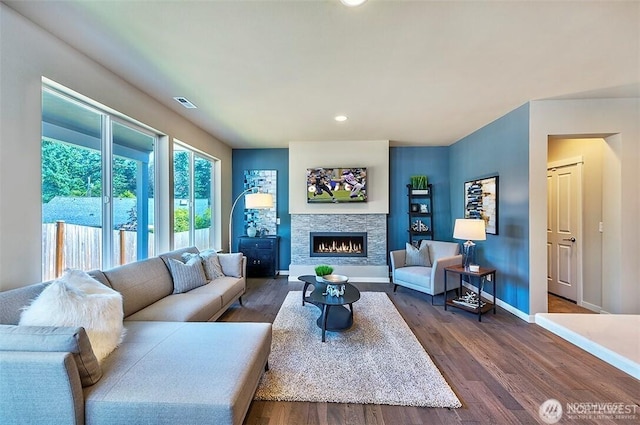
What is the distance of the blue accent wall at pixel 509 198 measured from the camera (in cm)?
325

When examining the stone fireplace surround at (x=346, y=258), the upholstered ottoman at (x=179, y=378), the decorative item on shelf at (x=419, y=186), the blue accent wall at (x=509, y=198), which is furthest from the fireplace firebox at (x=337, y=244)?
the upholstered ottoman at (x=179, y=378)

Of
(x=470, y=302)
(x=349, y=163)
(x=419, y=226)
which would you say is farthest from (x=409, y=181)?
(x=470, y=302)

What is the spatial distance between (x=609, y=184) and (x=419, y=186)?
2.59 m

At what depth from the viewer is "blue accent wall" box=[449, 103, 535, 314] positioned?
325cm

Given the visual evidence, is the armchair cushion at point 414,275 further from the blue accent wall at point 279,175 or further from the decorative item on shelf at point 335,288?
the blue accent wall at point 279,175

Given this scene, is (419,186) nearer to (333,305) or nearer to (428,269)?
(428,269)

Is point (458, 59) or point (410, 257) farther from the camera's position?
point (410, 257)

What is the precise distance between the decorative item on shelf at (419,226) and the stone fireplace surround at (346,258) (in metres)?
0.68

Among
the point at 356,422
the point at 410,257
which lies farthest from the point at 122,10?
the point at 410,257

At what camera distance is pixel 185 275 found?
117 inches

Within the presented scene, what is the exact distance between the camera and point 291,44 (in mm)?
2021

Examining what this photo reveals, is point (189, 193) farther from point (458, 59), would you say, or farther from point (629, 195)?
point (629, 195)

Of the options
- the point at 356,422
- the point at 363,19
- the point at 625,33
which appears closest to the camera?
the point at 356,422

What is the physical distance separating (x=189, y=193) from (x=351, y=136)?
2.98m
